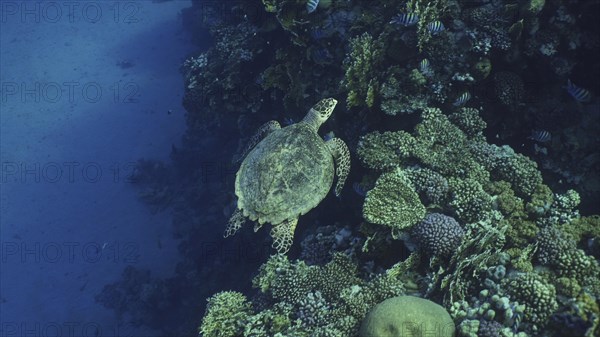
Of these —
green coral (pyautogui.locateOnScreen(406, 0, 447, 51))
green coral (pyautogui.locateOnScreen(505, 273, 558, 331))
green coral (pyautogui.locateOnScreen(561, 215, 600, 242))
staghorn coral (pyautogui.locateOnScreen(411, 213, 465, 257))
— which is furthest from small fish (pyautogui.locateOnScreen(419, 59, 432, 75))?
green coral (pyautogui.locateOnScreen(505, 273, 558, 331))

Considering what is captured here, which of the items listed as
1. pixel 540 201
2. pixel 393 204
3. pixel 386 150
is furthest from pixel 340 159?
pixel 540 201

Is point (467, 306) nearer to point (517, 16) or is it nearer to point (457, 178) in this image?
point (457, 178)

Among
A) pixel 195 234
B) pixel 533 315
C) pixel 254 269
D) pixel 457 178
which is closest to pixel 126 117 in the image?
pixel 195 234

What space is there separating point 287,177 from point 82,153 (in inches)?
633

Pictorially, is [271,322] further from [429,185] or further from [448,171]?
[448,171]

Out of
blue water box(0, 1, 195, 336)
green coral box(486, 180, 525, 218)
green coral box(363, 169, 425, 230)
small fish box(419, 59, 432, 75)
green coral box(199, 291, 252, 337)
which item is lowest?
blue water box(0, 1, 195, 336)

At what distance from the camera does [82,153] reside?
17.9 metres

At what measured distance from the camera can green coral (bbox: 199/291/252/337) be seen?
5379 mm

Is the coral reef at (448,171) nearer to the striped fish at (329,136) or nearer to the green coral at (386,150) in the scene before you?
the green coral at (386,150)

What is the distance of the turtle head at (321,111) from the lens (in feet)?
21.0

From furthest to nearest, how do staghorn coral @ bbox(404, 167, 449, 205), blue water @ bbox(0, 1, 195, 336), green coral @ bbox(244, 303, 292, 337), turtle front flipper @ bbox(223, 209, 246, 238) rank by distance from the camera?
blue water @ bbox(0, 1, 195, 336)
turtle front flipper @ bbox(223, 209, 246, 238)
staghorn coral @ bbox(404, 167, 449, 205)
green coral @ bbox(244, 303, 292, 337)

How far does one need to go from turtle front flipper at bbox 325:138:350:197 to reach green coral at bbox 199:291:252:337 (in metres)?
2.41

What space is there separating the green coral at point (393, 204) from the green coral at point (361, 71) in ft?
5.44

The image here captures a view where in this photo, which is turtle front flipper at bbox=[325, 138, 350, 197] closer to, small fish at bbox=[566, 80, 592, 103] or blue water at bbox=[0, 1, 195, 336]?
small fish at bbox=[566, 80, 592, 103]
